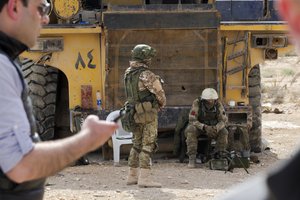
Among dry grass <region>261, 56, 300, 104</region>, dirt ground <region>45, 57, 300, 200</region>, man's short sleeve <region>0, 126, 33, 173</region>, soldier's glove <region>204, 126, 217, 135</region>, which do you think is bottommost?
dirt ground <region>45, 57, 300, 200</region>

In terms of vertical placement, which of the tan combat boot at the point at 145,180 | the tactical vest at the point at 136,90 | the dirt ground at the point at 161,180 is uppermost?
the tactical vest at the point at 136,90

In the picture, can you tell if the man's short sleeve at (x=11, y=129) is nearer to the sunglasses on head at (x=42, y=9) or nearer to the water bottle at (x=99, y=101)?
the sunglasses on head at (x=42, y=9)

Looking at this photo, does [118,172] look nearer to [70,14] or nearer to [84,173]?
[84,173]

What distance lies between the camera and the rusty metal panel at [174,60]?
9.78 m

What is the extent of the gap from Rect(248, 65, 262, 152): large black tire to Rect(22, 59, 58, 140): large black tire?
2558mm

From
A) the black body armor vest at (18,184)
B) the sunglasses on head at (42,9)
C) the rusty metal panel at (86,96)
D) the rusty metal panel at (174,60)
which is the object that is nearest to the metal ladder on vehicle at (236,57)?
the rusty metal panel at (174,60)

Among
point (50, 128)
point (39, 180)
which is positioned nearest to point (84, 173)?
point (50, 128)

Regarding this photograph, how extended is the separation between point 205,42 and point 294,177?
28.6 ft

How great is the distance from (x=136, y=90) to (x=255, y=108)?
8.13ft

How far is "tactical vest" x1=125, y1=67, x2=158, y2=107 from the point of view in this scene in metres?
8.52

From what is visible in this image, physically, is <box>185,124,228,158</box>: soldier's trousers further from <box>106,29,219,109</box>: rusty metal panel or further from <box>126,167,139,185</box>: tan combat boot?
<box>126,167,139,185</box>: tan combat boot

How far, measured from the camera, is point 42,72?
33.4ft

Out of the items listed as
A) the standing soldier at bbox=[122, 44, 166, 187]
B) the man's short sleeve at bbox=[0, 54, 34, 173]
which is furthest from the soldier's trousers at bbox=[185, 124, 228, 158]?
the man's short sleeve at bbox=[0, 54, 34, 173]

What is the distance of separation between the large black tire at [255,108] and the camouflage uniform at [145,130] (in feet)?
7.26
